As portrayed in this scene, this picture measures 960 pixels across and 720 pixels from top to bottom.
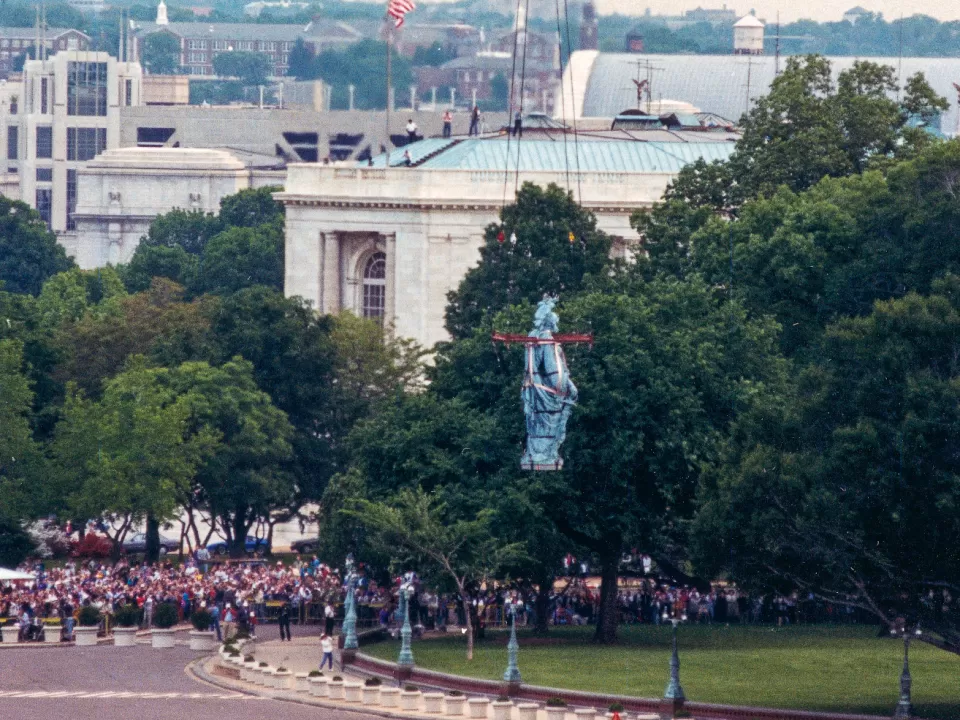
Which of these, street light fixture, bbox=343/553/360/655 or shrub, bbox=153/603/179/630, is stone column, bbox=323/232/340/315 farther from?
street light fixture, bbox=343/553/360/655

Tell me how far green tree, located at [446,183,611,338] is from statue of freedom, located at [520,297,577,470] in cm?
3105

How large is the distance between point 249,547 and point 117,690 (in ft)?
151

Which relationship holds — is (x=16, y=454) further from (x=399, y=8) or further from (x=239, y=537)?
(x=399, y=8)

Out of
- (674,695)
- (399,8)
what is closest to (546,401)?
(674,695)

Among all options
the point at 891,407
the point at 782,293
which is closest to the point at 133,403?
the point at 782,293

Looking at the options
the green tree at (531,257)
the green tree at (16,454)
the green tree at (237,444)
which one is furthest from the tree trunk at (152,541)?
the green tree at (531,257)

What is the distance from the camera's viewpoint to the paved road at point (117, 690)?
288 feet

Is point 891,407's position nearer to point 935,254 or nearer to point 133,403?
point 935,254

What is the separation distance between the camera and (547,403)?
101 meters

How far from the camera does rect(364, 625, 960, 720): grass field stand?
88.0m

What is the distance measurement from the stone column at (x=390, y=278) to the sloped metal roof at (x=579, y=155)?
13.8ft

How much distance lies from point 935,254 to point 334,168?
6079 centimetres

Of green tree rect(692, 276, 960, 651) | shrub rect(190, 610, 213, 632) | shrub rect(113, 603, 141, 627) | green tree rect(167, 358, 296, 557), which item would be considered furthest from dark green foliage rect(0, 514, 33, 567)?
green tree rect(692, 276, 960, 651)

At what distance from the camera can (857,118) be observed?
134 m
